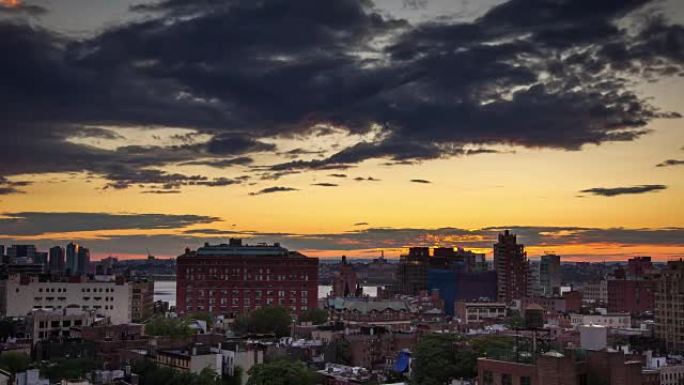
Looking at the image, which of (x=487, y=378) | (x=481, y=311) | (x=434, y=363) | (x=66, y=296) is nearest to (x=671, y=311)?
(x=481, y=311)

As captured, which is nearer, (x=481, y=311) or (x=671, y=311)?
(x=671, y=311)

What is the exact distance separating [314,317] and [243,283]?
3018 centimetres

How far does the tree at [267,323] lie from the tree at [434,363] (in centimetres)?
5425

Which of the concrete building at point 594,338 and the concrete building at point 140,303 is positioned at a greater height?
the concrete building at point 594,338

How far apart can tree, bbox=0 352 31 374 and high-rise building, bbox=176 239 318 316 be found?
9701cm

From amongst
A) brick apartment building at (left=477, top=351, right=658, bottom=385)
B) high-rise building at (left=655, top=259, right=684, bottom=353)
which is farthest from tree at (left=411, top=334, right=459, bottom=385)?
high-rise building at (left=655, top=259, right=684, bottom=353)

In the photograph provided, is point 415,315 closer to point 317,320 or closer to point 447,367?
point 317,320

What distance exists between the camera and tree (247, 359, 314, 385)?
7488 centimetres

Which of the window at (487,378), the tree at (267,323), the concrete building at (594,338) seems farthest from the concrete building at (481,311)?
the window at (487,378)

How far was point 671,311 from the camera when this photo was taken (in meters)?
153

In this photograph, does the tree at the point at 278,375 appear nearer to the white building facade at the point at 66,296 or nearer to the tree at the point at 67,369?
the tree at the point at 67,369

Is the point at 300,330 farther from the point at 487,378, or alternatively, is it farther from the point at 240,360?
the point at 487,378

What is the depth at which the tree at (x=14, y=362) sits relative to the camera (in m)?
81.7

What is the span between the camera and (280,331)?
139875mm
